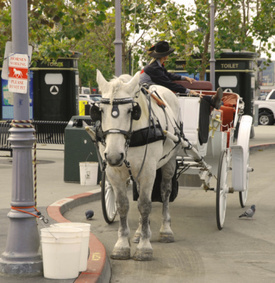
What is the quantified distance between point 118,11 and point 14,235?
374 inches

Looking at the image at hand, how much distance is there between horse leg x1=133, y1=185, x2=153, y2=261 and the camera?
23.7 feet

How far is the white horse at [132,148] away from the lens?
6711 mm

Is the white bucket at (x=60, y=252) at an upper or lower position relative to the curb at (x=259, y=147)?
upper

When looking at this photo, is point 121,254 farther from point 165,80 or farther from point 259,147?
point 259,147

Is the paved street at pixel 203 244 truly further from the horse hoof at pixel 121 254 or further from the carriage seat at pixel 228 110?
the carriage seat at pixel 228 110

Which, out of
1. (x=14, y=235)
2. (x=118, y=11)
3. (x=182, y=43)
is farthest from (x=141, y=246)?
(x=182, y=43)

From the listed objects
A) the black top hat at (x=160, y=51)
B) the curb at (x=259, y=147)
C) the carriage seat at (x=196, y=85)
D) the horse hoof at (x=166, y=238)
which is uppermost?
the black top hat at (x=160, y=51)

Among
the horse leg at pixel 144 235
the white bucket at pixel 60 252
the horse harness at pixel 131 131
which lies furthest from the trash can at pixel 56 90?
the white bucket at pixel 60 252

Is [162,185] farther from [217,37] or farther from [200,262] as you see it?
[217,37]

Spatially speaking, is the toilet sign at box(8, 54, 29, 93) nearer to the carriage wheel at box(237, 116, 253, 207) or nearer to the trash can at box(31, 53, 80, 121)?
the carriage wheel at box(237, 116, 253, 207)

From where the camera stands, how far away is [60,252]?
6098 millimetres

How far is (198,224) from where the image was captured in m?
9.33

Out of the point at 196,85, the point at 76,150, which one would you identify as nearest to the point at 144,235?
the point at 196,85

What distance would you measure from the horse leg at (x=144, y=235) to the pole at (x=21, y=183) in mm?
1238
